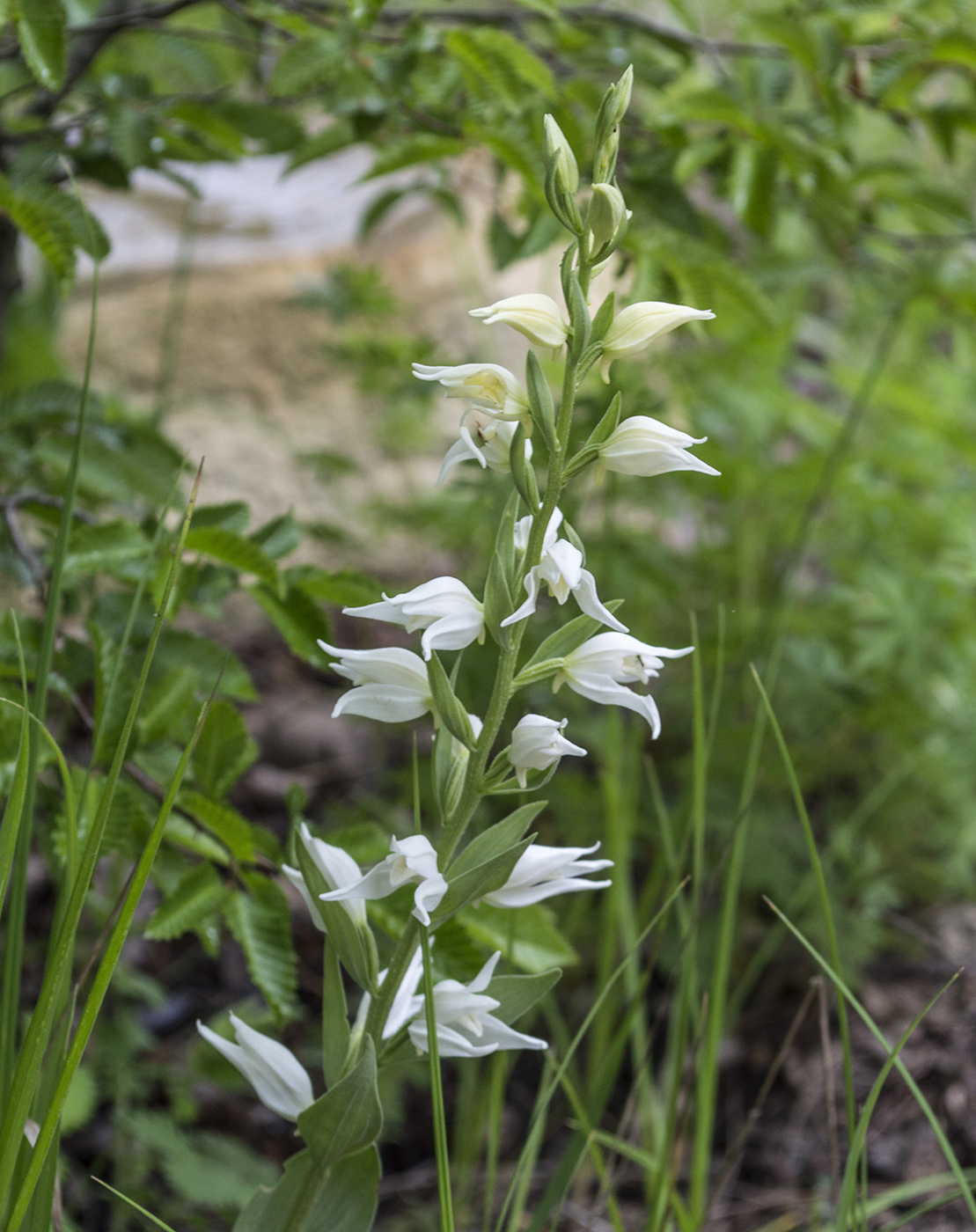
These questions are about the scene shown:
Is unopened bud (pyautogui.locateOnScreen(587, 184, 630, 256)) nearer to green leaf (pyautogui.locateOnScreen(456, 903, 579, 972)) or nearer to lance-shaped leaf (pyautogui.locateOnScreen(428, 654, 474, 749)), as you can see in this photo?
lance-shaped leaf (pyautogui.locateOnScreen(428, 654, 474, 749))

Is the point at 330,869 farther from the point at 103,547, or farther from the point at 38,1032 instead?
the point at 103,547

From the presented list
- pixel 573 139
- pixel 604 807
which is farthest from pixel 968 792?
pixel 573 139

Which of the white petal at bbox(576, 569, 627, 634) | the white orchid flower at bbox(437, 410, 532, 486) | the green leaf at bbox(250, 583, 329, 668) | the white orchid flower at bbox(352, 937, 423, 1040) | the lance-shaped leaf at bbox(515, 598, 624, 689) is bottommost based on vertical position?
the white orchid flower at bbox(352, 937, 423, 1040)

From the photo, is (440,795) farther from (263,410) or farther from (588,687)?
(263,410)

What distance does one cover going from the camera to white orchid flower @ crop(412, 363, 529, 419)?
2.00 feet

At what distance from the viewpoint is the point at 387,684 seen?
629 mm

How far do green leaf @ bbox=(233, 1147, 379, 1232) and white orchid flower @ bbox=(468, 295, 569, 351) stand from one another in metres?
0.54

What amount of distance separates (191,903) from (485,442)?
0.43 m

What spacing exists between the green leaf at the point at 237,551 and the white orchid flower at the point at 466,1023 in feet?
1.29

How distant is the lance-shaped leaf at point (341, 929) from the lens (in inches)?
24.8

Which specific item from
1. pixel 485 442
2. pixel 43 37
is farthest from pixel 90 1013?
pixel 43 37

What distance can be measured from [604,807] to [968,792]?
641 millimetres

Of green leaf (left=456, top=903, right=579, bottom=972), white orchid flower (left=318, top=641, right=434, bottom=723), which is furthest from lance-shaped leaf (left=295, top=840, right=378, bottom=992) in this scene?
green leaf (left=456, top=903, right=579, bottom=972)

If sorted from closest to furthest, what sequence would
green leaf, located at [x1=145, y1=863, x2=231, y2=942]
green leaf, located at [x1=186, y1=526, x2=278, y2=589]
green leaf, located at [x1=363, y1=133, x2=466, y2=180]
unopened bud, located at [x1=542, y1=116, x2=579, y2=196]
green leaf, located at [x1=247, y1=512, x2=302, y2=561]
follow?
unopened bud, located at [x1=542, y1=116, x2=579, y2=196] → green leaf, located at [x1=145, y1=863, x2=231, y2=942] → green leaf, located at [x1=186, y1=526, x2=278, y2=589] → green leaf, located at [x1=247, y1=512, x2=302, y2=561] → green leaf, located at [x1=363, y1=133, x2=466, y2=180]
